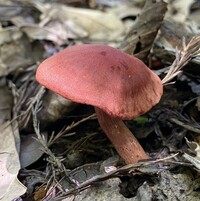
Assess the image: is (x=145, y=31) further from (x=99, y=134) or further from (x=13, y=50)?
(x=13, y=50)

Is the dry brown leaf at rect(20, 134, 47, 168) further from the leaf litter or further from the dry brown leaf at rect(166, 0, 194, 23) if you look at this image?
the dry brown leaf at rect(166, 0, 194, 23)

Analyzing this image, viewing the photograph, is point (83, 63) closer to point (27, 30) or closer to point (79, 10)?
point (27, 30)

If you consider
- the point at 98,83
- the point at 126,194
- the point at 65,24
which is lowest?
the point at 65,24

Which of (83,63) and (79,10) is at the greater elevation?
(83,63)

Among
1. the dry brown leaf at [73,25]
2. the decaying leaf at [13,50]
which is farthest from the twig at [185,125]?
the dry brown leaf at [73,25]

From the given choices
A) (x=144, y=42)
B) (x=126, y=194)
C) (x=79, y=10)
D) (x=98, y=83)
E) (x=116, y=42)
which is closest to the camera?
(x=98, y=83)

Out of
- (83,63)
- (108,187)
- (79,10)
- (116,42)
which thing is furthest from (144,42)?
(79,10)

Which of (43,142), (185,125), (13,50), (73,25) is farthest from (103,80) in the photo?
(73,25)
